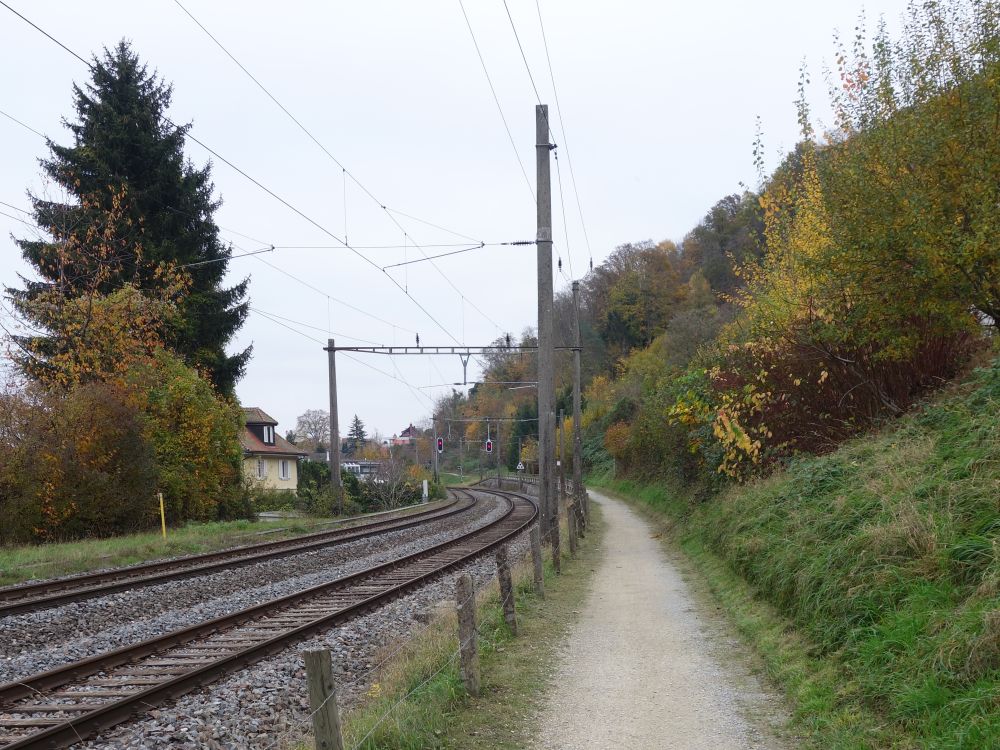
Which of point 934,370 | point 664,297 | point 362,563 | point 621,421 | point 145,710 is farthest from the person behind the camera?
point 664,297

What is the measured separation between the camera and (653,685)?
8.02 metres

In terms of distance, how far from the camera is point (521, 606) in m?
12.1

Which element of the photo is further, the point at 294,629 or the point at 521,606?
the point at 521,606

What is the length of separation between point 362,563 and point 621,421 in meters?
43.0

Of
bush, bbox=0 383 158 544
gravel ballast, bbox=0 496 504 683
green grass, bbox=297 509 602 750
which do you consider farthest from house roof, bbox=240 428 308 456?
green grass, bbox=297 509 602 750

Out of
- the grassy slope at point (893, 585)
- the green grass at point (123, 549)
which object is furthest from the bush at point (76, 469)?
the grassy slope at point (893, 585)

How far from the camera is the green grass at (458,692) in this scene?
21.0 feet

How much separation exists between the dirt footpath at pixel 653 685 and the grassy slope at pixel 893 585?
44 cm

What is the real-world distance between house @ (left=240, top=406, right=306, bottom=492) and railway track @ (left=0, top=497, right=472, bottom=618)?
112ft

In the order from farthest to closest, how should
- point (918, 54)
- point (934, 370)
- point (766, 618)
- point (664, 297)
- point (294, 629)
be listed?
1. point (664, 297)
2. point (934, 370)
3. point (918, 54)
4. point (294, 629)
5. point (766, 618)

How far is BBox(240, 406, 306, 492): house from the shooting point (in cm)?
5681

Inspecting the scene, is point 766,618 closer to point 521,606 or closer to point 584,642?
point 584,642

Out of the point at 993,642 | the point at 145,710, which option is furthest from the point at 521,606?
the point at 993,642

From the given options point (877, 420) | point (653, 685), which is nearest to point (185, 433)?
point (877, 420)
